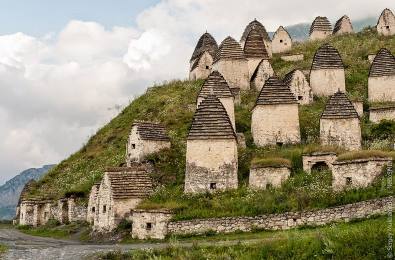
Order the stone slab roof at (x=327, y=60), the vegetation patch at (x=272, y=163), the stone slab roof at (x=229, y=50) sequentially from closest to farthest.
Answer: the vegetation patch at (x=272, y=163) → the stone slab roof at (x=327, y=60) → the stone slab roof at (x=229, y=50)

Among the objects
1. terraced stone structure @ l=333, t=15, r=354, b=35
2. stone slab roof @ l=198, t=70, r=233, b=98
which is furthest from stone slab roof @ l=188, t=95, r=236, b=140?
terraced stone structure @ l=333, t=15, r=354, b=35

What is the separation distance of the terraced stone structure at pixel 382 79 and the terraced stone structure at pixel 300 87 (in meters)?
4.51

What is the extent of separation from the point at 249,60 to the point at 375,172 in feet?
79.0

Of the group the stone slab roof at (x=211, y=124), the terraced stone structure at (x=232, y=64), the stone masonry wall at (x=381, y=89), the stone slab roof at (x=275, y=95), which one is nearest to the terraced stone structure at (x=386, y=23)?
the stone masonry wall at (x=381, y=89)

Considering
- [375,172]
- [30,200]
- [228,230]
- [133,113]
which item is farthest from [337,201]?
[133,113]

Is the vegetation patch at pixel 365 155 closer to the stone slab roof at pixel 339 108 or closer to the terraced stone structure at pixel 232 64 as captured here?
the stone slab roof at pixel 339 108

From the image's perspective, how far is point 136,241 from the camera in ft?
86.5

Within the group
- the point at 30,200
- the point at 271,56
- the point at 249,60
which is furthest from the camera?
the point at 271,56

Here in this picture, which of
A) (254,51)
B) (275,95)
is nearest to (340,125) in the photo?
(275,95)

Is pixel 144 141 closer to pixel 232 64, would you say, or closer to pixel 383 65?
pixel 232 64

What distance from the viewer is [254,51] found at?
4844cm

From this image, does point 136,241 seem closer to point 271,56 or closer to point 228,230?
point 228,230

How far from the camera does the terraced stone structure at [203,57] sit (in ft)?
170

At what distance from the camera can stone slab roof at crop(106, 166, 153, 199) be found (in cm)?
2912
